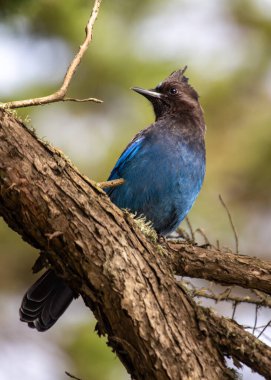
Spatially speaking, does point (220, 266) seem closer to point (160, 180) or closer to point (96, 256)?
Answer: point (96, 256)

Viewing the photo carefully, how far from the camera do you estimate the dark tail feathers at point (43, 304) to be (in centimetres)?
548

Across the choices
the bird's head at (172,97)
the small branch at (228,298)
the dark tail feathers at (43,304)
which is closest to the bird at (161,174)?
the bird's head at (172,97)

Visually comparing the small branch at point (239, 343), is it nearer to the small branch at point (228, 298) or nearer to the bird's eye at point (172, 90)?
the small branch at point (228, 298)

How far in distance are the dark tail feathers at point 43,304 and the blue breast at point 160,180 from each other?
0.91 m

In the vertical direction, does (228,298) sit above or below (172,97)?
below

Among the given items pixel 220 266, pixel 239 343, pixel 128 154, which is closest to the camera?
pixel 239 343

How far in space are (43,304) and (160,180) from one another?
1249mm

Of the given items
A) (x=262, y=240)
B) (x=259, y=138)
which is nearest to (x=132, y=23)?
(x=259, y=138)

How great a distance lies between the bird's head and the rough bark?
9.25 ft

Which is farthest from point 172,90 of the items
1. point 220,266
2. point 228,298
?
point 228,298

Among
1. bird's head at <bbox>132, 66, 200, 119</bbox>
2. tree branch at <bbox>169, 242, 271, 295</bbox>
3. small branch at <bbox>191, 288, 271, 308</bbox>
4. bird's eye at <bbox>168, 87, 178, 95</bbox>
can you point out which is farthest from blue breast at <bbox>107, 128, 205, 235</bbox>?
small branch at <bbox>191, 288, 271, 308</bbox>

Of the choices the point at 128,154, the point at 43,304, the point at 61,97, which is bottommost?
the point at 43,304

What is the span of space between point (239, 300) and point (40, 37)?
13.1 ft

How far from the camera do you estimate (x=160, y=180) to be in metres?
6.13
